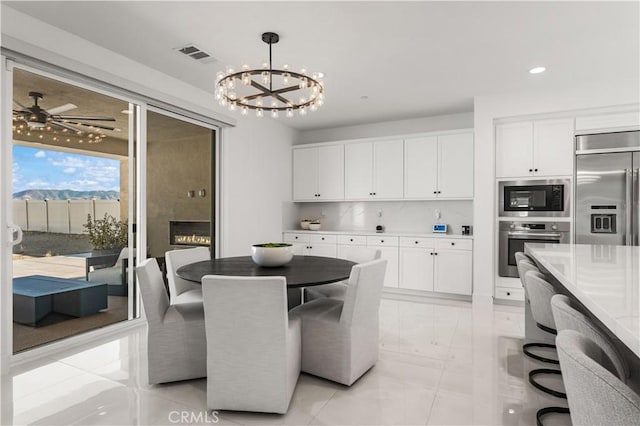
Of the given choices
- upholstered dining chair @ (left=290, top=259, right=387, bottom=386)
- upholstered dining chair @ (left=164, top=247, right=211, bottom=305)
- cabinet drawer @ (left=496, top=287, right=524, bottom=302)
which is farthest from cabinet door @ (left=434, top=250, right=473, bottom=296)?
upholstered dining chair @ (left=164, top=247, right=211, bottom=305)

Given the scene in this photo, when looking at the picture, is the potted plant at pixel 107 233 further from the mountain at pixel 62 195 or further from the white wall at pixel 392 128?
the white wall at pixel 392 128

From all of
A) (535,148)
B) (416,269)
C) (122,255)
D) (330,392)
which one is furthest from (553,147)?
(122,255)

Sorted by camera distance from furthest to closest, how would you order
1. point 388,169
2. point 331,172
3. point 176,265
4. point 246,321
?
point 331,172 → point 388,169 → point 176,265 → point 246,321

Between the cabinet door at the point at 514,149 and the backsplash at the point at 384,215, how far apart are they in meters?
0.86

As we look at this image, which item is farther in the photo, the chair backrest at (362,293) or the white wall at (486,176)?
the white wall at (486,176)

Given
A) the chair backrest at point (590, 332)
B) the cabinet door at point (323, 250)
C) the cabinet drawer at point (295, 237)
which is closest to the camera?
the chair backrest at point (590, 332)

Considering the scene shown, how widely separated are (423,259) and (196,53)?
12.0 ft

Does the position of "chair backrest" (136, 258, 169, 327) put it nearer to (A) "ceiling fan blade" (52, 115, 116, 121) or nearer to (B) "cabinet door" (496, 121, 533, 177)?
(A) "ceiling fan blade" (52, 115, 116, 121)

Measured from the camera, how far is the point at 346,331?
238 cm

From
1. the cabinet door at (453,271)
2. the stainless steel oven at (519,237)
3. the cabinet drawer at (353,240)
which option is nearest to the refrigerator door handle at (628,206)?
the stainless steel oven at (519,237)

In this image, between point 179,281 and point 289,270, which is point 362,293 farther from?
point 179,281

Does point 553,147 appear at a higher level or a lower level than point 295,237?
higher

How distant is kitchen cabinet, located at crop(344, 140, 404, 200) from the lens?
539 cm

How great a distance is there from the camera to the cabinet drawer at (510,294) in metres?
4.51
